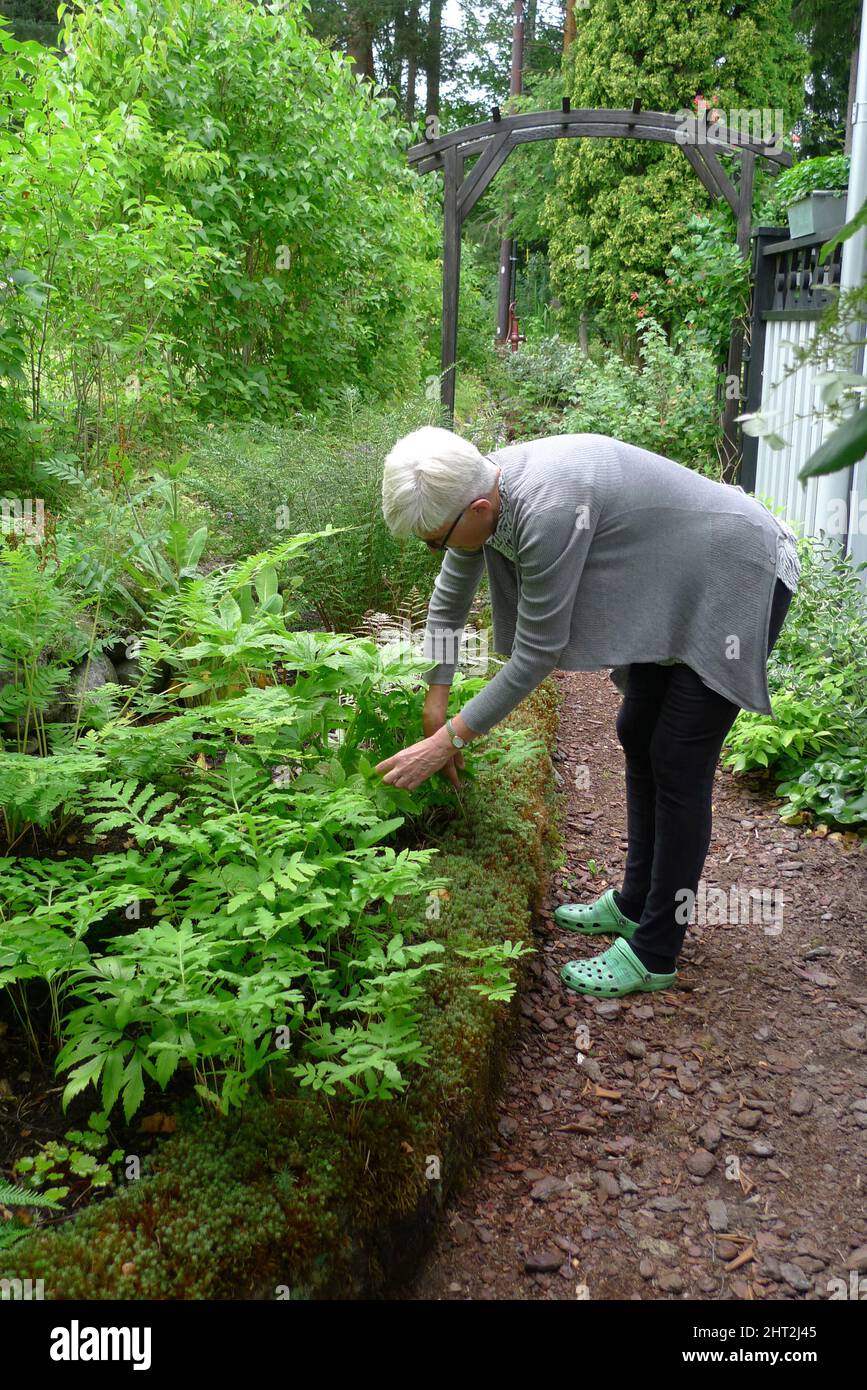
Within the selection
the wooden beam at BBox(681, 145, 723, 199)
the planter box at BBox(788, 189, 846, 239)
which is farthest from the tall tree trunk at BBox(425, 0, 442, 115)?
the planter box at BBox(788, 189, 846, 239)

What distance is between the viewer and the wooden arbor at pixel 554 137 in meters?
8.82

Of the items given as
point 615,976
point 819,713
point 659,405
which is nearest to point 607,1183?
point 615,976

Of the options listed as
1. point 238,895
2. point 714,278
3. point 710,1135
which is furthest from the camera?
point 714,278

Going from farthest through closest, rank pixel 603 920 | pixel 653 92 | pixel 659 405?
pixel 653 92 < pixel 659 405 < pixel 603 920

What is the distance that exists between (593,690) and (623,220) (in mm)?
11217

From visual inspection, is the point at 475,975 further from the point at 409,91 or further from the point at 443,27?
the point at 443,27

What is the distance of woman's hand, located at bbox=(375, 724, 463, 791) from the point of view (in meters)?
2.81

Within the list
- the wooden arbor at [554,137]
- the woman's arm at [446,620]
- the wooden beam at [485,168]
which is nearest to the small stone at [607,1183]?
the woman's arm at [446,620]

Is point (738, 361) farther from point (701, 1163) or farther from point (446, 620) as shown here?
point (701, 1163)

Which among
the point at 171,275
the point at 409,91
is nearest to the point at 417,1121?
the point at 171,275

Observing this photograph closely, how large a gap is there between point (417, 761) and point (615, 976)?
957mm

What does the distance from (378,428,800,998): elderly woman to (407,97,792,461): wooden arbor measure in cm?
625

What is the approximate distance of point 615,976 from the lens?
3.17m

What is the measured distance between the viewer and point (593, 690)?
634cm
